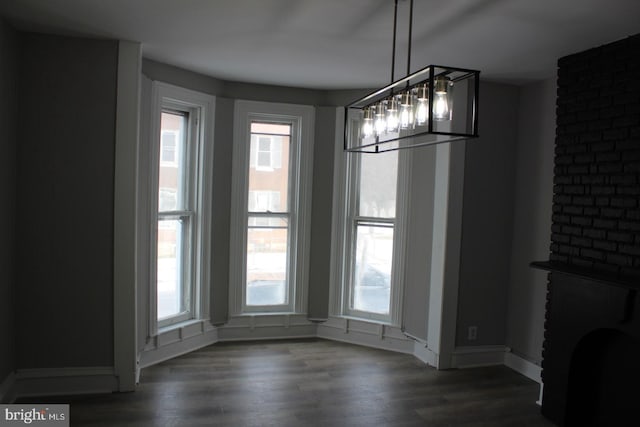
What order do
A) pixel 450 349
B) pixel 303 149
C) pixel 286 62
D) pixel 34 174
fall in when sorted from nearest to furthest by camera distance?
pixel 34 174
pixel 286 62
pixel 450 349
pixel 303 149

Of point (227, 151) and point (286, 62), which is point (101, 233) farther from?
point (286, 62)

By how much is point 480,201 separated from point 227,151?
2361 millimetres

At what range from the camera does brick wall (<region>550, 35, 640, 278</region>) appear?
116 inches

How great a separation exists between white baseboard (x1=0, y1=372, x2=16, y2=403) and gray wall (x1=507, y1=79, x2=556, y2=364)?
392 centimetres

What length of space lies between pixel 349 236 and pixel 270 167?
105 cm

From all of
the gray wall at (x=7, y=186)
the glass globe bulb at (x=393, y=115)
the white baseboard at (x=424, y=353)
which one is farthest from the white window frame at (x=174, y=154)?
the white baseboard at (x=424, y=353)

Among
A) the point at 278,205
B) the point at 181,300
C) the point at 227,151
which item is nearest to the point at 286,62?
the point at 227,151

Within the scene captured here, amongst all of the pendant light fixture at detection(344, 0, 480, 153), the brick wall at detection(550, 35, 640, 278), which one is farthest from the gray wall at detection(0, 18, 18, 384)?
the brick wall at detection(550, 35, 640, 278)

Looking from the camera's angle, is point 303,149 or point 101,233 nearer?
point 101,233

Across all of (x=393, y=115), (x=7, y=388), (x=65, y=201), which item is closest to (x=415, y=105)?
(x=393, y=115)

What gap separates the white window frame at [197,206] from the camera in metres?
4.12

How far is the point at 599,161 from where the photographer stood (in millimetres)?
3170

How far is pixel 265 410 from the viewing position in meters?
3.34

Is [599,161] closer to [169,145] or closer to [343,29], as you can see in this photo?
[343,29]
